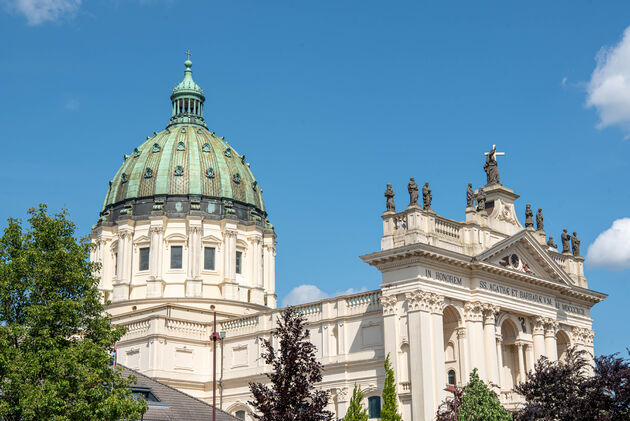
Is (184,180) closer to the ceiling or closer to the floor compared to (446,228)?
closer to the ceiling

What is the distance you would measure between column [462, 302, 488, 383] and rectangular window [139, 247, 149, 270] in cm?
3551

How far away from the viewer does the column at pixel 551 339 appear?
212 feet

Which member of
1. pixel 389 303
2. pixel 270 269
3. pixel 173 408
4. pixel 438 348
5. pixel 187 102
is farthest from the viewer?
pixel 187 102

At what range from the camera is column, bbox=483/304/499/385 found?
2325 inches

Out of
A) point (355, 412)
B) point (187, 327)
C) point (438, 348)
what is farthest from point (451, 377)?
point (187, 327)

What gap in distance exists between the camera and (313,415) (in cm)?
3978

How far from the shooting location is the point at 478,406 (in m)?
48.7

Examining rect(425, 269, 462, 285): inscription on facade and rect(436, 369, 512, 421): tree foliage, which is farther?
rect(425, 269, 462, 285): inscription on facade

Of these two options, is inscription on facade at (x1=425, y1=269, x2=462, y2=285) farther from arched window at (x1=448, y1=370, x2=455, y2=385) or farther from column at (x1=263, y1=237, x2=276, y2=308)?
A: column at (x1=263, y1=237, x2=276, y2=308)

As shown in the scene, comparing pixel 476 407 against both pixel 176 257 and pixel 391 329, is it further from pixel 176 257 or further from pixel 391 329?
pixel 176 257

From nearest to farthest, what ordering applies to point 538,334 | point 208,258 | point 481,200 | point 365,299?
point 365,299 < point 481,200 < point 538,334 < point 208,258

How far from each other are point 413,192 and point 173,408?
68.8 ft

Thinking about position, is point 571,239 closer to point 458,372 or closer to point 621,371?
point 458,372

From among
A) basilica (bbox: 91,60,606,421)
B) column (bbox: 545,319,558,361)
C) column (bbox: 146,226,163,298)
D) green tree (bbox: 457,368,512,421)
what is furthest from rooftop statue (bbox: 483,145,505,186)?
column (bbox: 146,226,163,298)
